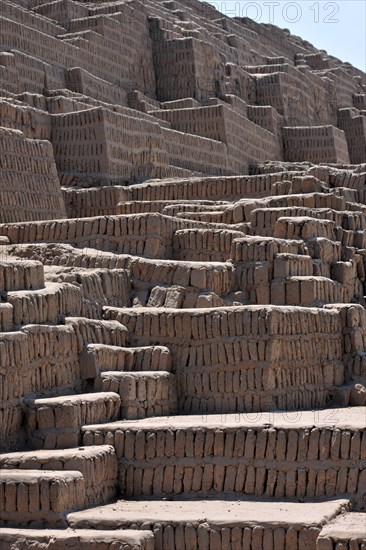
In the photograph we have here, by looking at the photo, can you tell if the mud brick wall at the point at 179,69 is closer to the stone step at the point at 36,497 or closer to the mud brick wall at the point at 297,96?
the mud brick wall at the point at 297,96

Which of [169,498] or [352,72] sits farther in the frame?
[352,72]

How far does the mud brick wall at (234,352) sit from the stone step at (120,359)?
213 millimetres

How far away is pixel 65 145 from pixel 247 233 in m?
4.63

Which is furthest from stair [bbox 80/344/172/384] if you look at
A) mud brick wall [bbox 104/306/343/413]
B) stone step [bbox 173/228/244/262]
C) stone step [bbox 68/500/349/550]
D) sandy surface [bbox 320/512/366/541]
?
sandy surface [bbox 320/512/366/541]

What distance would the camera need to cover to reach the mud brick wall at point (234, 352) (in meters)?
14.5

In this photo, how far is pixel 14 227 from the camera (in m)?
17.0

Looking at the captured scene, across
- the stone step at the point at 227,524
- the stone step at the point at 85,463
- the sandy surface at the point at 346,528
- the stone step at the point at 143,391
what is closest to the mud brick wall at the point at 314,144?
the stone step at the point at 143,391

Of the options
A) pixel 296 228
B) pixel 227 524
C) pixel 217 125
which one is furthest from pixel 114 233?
pixel 217 125

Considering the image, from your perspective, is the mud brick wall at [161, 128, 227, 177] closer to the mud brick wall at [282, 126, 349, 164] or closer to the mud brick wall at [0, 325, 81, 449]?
the mud brick wall at [282, 126, 349, 164]

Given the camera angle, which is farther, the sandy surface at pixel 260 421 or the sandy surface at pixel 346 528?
the sandy surface at pixel 260 421

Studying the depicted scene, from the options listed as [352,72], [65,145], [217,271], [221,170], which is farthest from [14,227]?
[352,72]

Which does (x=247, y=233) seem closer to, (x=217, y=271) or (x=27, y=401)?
(x=217, y=271)

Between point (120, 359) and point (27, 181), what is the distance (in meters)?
5.49

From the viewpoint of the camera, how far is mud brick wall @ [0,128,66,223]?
18672 millimetres
